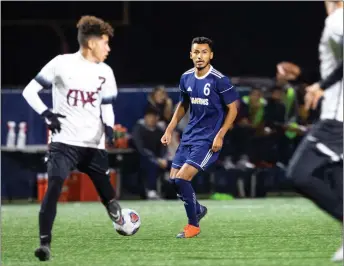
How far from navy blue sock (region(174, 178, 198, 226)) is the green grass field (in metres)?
0.20

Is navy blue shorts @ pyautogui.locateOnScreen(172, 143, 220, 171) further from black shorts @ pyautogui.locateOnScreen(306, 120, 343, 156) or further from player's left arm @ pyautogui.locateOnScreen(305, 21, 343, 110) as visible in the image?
player's left arm @ pyautogui.locateOnScreen(305, 21, 343, 110)

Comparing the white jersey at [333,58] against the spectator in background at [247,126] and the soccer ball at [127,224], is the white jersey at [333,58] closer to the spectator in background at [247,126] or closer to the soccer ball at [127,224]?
the soccer ball at [127,224]

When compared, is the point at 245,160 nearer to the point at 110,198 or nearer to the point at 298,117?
the point at 298,117

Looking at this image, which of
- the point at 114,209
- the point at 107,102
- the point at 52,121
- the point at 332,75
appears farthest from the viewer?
the point at 114,209

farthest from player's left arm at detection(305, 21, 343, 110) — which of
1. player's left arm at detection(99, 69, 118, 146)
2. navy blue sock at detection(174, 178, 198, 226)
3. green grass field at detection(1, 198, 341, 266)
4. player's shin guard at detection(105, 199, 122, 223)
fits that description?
navy blue sock at detection(174, 178, 198, 226)

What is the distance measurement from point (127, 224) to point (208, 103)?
162 centimetres

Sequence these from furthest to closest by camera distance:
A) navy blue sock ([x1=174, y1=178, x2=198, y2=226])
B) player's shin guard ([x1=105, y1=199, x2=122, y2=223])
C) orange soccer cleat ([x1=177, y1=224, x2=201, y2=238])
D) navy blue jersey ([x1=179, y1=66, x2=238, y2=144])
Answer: navy blue jersey ([x1=179, y1=66, x2=238, y2=144]) < navy blue sock ([x1=174, y1=178, x2=198, y2=226]) < orange soccer cleat ([x1=177, y1=224, x2=201, y2=238]) < player's shin guard ([x1=105, y1=199, x2=122, y2=223])

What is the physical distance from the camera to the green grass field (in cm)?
844

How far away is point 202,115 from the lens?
10.9 meters

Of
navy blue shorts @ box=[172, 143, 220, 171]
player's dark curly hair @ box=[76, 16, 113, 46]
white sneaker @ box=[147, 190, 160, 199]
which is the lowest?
white sneaker @ box=[147, 190, 160, 199]

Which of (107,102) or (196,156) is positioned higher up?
(107,102)

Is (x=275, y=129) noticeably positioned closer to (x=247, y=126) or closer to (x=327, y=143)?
(x=247, y=126)

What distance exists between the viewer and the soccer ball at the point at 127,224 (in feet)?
32.6

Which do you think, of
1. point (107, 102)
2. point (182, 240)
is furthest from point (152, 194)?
point (107, 102)
